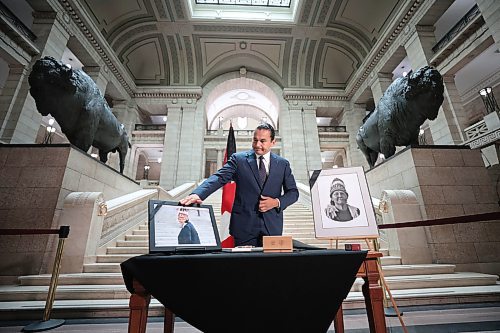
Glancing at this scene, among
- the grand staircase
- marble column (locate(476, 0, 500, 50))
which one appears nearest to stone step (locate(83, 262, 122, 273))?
the grand staircase

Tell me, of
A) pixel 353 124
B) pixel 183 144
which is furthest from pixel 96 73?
pixel 353 124

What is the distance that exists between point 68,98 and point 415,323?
6.49 m

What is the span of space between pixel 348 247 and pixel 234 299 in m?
0.78

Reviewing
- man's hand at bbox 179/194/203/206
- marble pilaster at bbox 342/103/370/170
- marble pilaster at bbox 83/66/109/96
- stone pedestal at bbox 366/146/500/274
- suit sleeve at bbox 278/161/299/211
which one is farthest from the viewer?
marble pilaster at bbox 342/103/370/170

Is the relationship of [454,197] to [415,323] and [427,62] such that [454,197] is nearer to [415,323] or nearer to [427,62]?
[415,323]

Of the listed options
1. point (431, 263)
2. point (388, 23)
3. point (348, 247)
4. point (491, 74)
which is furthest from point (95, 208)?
point (491, 74)

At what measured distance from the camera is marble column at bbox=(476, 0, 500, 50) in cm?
694

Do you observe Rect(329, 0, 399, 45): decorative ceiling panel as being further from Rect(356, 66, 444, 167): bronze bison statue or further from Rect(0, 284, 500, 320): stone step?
Rect(0, 284, 500, 320): stone step

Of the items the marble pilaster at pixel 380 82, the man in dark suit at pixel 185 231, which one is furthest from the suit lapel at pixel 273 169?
the marble pilaster at pixel 380 82

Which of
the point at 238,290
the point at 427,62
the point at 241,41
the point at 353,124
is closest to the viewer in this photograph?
the point at 238,290

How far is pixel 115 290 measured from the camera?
2.89 m

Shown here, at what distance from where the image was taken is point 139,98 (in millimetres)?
15570

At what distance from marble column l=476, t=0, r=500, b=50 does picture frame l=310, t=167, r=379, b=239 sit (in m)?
8.95

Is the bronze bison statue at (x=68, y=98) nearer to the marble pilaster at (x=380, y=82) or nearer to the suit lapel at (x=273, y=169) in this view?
the suit lapel at (x=273, y=169)
